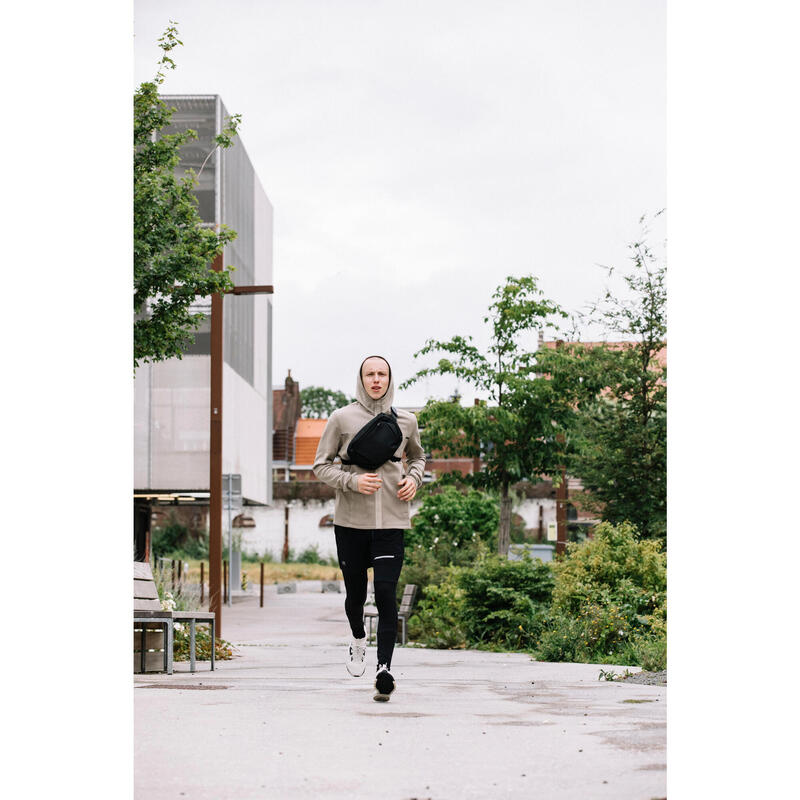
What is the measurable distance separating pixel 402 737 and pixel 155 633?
4.75 m

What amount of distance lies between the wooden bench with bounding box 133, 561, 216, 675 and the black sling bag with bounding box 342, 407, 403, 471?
113 inches

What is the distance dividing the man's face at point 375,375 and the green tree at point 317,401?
250 feet

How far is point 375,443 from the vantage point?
20.7 ft

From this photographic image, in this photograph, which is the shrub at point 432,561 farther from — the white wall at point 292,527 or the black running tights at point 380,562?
the white wall at point 292,527

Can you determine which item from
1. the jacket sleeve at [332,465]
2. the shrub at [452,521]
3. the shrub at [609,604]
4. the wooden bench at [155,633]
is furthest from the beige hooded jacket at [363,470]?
the shrub at [452,521]

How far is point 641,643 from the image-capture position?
384 inches

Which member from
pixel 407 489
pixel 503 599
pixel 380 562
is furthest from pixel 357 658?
pixel 503 599

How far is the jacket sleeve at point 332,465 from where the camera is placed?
630 centimetres

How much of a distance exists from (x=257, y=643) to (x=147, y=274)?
15.1 ft

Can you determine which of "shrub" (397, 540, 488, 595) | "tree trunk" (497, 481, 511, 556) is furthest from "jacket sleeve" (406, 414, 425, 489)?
"tree trunk" (497, 481, 511, 556)

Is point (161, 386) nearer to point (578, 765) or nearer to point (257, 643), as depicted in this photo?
point (257, 643)

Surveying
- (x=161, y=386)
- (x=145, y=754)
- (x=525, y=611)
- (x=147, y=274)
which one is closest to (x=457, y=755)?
(x=145, y=754)

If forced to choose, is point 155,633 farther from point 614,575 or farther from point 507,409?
point 507,409

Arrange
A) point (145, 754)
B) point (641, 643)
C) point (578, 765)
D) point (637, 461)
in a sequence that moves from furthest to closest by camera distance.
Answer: point (637, 461)
point (641, 643)
point (145, 754)
point (578, 765)
